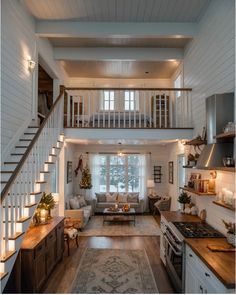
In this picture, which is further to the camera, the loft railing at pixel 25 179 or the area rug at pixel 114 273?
the area rug at pixel 114 273

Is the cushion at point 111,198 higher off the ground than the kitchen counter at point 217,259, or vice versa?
the kitchen counter at point 217,259

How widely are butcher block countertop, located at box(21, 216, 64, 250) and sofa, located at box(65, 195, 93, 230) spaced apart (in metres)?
2.08

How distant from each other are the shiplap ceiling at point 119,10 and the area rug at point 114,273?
4.90 m

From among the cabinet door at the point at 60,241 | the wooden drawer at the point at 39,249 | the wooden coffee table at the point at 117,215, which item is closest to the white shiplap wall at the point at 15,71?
the wooden drawer at the point at 39,249

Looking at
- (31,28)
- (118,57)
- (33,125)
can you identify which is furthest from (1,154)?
(118,57)

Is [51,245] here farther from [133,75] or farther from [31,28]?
[133,75]

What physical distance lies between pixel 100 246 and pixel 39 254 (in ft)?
8.15

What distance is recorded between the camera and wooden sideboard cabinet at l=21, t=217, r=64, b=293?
11.5 feet

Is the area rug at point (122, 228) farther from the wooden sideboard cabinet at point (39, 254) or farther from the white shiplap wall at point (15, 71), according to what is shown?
the white shiplap wall at point (15, 71)

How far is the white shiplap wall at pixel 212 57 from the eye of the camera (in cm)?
367

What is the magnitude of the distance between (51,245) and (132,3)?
15.1 ft

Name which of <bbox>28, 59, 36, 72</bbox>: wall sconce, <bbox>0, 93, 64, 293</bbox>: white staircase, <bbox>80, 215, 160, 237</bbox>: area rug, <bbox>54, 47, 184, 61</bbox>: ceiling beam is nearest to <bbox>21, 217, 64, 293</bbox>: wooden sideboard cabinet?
<bbox>0, 93, 64, 293</bbox>: white staircase

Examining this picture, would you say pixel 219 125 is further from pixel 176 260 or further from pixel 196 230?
pixel 176 260

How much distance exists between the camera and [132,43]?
6.39 metres
